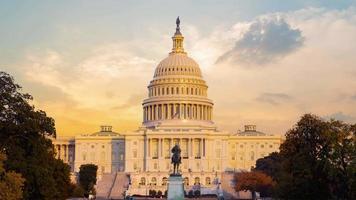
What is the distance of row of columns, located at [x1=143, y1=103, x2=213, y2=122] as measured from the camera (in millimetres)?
159000

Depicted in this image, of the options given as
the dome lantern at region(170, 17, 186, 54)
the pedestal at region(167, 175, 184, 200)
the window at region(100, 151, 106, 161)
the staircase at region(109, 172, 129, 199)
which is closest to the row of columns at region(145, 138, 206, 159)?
the window at region(100, 151, 106, 161)

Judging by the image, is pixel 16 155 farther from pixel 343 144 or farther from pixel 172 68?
pixel 172 68

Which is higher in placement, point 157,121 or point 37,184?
point 157,121

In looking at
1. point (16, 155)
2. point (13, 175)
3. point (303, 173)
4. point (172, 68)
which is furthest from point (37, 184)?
point (172, 68)

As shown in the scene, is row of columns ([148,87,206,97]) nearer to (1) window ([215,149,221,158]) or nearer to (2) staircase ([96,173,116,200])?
(1) window ([215,149,221,158])

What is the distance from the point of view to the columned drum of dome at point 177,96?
521ft

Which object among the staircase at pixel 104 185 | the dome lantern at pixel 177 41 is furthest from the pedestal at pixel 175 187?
the dome lantern at pixel 177 41

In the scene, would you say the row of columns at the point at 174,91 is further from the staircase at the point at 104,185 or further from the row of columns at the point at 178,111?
the staircase at the point at 104,185

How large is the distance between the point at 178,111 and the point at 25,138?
106159 millimetres

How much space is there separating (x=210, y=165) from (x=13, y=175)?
4264 inches

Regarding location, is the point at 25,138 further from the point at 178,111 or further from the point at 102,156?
the point at 102,156

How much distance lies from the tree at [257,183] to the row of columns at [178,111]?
152ft

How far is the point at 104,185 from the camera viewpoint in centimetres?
12988

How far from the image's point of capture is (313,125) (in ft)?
205
